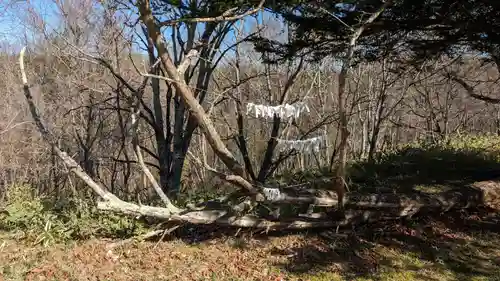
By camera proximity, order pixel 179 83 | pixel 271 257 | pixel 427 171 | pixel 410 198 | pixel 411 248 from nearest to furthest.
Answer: pixel 179 83 < pixel 271 257 < pixel 411 248 < pixel 410 198 < pixel 427 171

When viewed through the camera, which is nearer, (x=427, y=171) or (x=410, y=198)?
(x=410, y=198)

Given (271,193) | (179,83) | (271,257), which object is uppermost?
(179,83)

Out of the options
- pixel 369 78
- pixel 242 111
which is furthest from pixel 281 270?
pixel 369 78

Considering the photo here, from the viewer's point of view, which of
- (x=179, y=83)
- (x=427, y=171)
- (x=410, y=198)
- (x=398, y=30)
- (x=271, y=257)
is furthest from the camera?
(x=427, y=171)

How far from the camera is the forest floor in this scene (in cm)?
410

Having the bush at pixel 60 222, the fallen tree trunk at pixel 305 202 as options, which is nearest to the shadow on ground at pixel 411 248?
the fallen tree trunk at pixel 305 202

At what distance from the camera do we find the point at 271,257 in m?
4.50

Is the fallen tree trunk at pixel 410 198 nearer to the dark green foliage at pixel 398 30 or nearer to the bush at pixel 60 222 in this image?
the bush at pixel 60 222

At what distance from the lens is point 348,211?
16.4ft

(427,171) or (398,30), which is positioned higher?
(398,30)

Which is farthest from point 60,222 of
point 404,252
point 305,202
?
point 404,252

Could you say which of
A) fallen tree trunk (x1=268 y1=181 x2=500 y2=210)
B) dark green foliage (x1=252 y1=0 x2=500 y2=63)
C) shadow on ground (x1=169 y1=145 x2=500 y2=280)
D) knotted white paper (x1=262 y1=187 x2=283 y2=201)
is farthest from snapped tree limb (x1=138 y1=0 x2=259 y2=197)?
dark green foliage (x1=252 y1=0 x2=500 y2=63)

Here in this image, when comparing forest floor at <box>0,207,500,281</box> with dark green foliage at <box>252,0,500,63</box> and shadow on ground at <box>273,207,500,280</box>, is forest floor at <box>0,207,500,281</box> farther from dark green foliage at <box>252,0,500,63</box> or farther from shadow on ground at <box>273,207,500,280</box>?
dark green foliage at <box>252,0,500,63</box>

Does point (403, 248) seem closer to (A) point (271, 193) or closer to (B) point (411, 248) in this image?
(B) point (411, 248)
